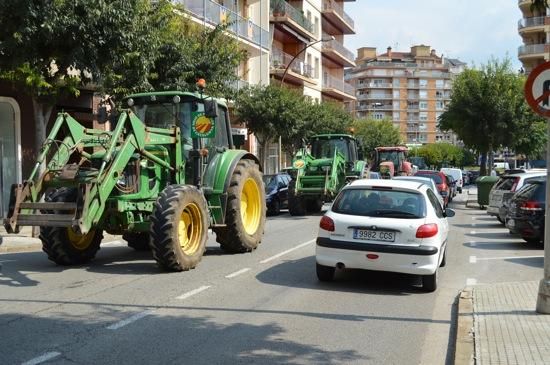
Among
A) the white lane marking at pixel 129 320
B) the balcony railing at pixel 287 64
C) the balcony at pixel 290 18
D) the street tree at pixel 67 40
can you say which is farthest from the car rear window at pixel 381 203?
the balcony at pixel 290 18

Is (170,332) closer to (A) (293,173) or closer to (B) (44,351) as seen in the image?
(B) (44,351)

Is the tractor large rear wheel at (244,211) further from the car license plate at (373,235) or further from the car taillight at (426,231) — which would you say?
the car taillight at (426,231)

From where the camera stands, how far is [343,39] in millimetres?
63094

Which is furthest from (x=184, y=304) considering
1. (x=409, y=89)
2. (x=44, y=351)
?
(x=409, y=89)

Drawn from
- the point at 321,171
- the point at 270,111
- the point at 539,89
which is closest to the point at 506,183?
the point at 321,171

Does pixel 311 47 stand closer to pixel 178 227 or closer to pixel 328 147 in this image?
pixel 328 147

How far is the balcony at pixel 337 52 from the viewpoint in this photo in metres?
53.4

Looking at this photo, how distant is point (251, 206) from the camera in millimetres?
13312

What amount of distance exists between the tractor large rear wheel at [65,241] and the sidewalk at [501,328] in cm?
592

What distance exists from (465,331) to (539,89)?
8.98 ft

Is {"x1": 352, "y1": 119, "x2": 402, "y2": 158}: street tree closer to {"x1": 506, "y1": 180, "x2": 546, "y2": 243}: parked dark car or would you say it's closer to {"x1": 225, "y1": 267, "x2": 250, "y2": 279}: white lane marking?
{"x1": 506, "y1": 180, "x2": 546, "y2": 243}: parked dark car

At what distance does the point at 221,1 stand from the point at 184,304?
2826cm

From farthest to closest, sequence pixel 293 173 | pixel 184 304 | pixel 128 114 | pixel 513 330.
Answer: pixel 293 173 → pixel 128 114 → pixel 184 304 → pixel 513 330

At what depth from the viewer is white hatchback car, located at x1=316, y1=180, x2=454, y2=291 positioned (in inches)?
340
